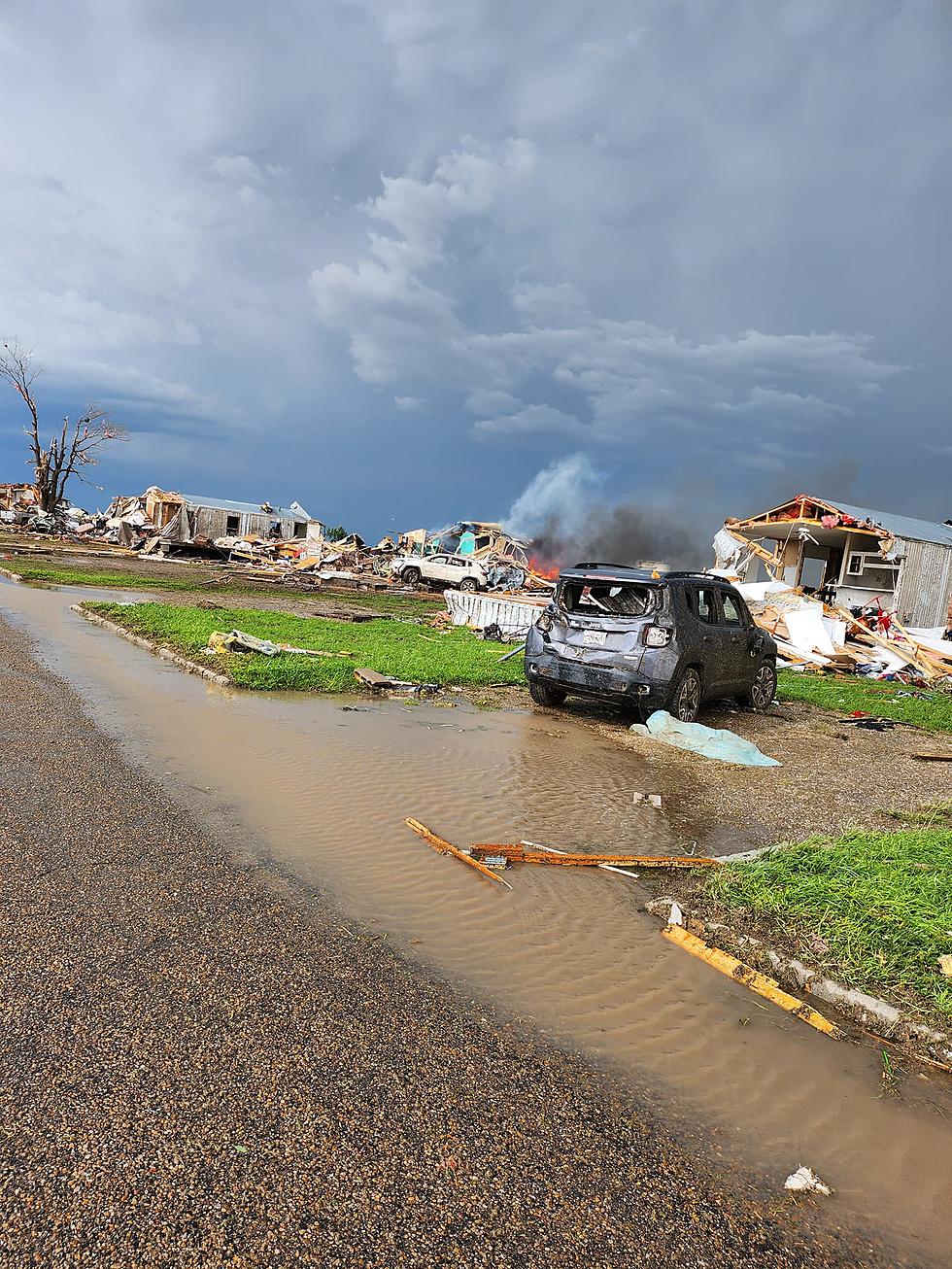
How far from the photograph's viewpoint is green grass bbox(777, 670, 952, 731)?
1274cm

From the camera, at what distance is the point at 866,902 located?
14.4 ft

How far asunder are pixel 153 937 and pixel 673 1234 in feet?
8.60

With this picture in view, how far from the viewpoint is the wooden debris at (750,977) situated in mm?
3582

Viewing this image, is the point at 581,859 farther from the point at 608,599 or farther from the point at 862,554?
the point at 862,554

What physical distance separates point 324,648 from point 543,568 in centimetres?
3301

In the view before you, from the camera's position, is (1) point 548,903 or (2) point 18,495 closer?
(1) point 548,903

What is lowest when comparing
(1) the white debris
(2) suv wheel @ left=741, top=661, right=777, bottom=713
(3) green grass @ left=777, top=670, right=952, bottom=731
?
(1) the white debris

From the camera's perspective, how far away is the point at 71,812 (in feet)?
17.5

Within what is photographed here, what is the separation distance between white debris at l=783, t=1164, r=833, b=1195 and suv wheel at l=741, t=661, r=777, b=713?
382 inches

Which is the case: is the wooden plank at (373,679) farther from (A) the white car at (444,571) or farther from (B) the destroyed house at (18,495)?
(B) the destroyed house at (18,495)

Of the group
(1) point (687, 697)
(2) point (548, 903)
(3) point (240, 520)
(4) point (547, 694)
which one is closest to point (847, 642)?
(1) point (687, 697)

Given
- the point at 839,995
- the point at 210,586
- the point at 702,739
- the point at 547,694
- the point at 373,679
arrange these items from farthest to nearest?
the point at 210,586 < the point at 373,679 < the point at 547,694 < the point at 702,739 < the point at 839,995

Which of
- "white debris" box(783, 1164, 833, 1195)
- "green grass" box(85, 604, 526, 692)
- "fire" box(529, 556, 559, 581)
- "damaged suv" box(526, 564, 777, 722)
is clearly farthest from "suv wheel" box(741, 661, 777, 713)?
"fire" box(529, 556, 559, 581)

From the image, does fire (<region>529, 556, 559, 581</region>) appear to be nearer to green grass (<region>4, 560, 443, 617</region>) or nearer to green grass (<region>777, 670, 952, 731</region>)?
green grass (<region>4, 560, 443, 617</region>)
